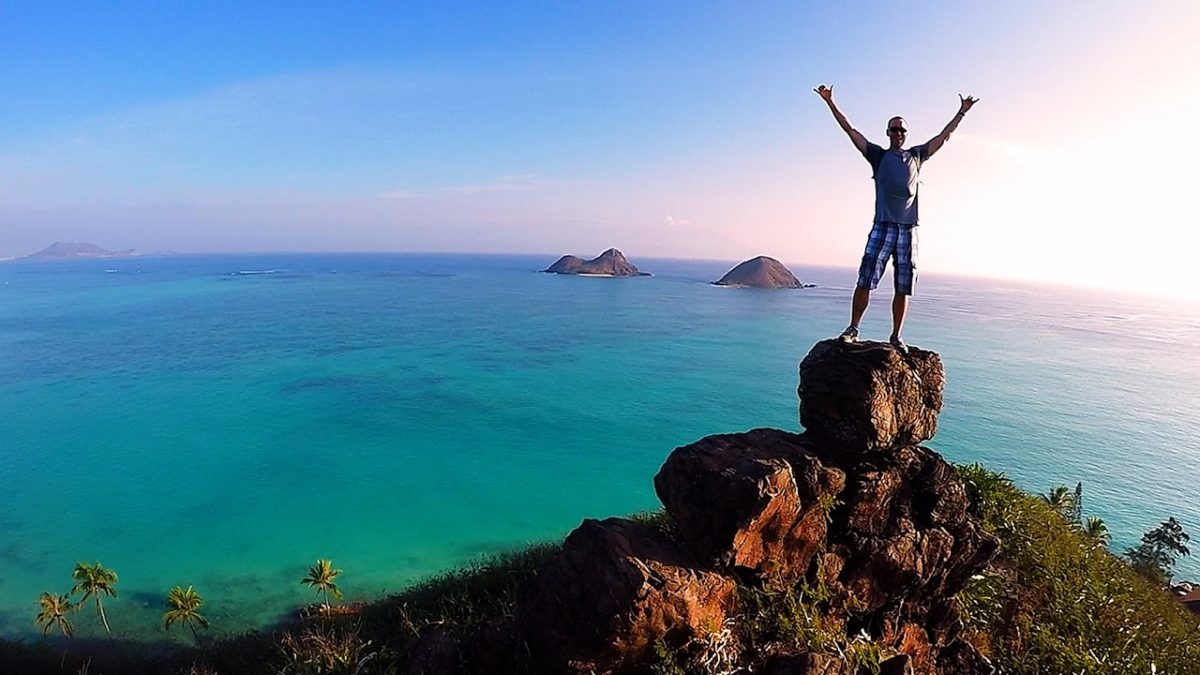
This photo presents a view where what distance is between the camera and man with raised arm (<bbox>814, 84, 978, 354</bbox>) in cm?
902

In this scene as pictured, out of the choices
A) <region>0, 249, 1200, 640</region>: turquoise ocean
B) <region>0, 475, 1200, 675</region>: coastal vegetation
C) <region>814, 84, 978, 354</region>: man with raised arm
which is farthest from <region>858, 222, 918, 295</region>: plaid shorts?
<region>0, 249, 1200, 640</region>: turquoise ocean

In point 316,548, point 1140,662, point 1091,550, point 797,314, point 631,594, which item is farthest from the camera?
point 797,314

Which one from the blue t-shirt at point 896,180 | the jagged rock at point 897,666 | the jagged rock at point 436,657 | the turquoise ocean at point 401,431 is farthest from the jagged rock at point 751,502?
the turquoise ocean at point 401,431

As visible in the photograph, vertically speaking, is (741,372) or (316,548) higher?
(741,372)

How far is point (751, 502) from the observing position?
308 inches

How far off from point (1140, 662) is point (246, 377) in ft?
261

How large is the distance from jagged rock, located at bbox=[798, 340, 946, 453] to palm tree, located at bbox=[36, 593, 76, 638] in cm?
3460

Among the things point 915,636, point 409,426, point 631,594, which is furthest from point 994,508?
point 409,426

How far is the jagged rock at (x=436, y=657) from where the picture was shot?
27.4 feet

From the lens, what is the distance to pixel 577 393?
218 ft

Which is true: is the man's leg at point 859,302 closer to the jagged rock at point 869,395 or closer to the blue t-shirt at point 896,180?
the jagged rock at point 869,395

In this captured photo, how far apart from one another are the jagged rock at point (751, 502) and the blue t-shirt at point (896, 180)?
14.1 feet

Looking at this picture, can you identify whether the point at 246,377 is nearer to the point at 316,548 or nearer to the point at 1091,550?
the point at 316,548

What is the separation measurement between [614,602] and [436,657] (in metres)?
3.31
